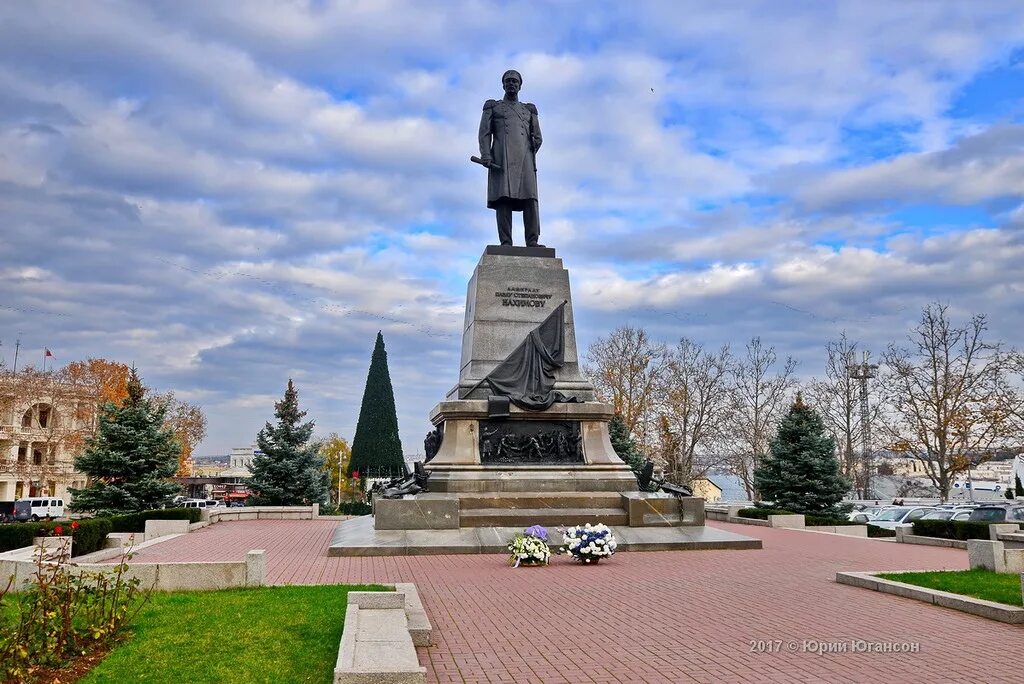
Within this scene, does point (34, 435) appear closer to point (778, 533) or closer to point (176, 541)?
point (176, 541)

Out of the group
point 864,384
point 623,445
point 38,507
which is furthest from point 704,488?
point 38,507

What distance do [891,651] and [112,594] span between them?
7564mm

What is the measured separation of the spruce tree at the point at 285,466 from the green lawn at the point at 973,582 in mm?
23833

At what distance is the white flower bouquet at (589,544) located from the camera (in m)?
13.6

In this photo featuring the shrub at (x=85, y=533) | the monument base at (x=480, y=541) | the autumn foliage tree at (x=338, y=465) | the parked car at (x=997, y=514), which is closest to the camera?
Result: the shrub at (x=85, y=533)

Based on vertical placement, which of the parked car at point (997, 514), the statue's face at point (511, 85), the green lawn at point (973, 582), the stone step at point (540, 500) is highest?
the statue's face at point (511, 85)

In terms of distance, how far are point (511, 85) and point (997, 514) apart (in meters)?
16.8

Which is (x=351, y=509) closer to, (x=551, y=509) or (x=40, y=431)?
(x=551, y=509)

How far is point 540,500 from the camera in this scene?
683 inches

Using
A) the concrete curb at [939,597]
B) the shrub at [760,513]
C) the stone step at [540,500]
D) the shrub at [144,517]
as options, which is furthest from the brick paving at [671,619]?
the shrub at [760,513]

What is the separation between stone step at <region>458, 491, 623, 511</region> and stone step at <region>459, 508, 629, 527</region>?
11 cm

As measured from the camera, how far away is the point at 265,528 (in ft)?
76.8

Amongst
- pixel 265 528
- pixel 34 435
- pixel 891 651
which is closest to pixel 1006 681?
pixel 891 651

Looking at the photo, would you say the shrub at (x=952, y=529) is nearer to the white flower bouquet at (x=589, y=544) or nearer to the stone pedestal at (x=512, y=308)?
the stone pedestal at (x=512, y=308)
